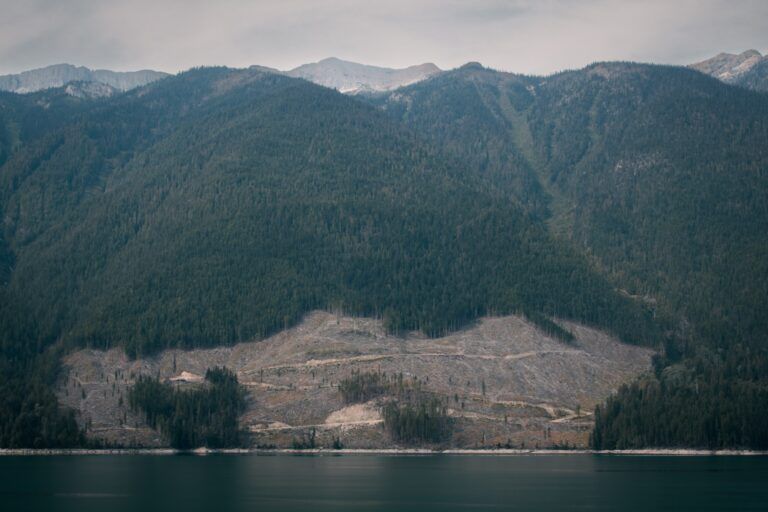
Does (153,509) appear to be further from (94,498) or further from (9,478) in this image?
(9,478)

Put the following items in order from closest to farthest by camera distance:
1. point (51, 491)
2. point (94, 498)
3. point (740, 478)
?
point (94, 498)
point (51, 491)
point (740, 478)

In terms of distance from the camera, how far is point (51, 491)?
169625mm

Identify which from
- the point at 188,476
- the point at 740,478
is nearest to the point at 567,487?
the point at 740,478

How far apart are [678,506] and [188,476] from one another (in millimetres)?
84792

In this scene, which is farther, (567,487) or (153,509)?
(567,487)

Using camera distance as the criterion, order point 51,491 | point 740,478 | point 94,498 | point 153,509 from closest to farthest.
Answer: point 153,509
point 94,498
point 51,491
point 740,478

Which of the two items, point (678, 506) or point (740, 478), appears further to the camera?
point (740, 478)

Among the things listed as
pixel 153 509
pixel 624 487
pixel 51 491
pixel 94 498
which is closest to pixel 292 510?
pixel 153 509

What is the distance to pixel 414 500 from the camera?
526 feet

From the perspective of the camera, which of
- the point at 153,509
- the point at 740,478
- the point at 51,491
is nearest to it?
the point at 153,509

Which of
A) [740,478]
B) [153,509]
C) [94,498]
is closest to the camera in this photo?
[153,509]

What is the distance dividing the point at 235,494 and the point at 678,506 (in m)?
61.6

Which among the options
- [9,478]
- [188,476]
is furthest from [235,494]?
[9,478]

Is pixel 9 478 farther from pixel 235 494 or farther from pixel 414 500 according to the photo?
pixel 414 500
